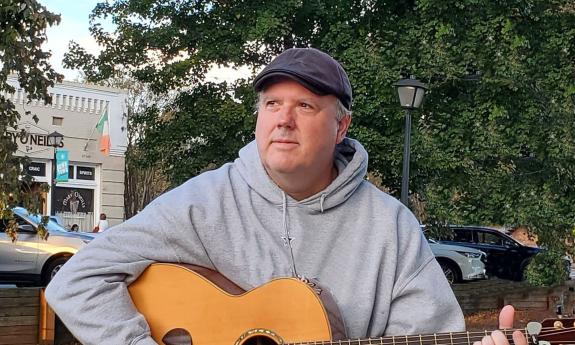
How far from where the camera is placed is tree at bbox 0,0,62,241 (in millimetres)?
8092

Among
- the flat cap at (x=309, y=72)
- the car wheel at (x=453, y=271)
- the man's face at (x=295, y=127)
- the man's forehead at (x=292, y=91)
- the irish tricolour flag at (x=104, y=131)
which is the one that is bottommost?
the car wheel at (x=453, y=271)

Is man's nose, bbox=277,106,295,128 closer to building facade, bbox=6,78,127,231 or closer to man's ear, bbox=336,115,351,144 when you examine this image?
man's ear, bbox=336,115,351,144

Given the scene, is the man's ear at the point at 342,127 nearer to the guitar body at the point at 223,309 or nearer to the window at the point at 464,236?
the guitar body at the point at 223,309

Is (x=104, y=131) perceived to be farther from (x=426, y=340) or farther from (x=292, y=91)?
(x=426, y=340)

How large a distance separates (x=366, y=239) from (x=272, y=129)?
0.48 metres

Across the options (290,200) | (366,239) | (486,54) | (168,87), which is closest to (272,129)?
(290,200)

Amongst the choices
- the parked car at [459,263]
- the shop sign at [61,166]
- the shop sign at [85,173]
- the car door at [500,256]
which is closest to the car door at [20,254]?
the parked car at [459,263]

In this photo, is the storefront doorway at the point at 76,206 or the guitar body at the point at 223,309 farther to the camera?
the storefront doorway at the point at 76,206

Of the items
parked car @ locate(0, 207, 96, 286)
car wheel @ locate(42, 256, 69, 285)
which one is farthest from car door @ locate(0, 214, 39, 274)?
car wheel @ locate(42, 256, 69, 285)

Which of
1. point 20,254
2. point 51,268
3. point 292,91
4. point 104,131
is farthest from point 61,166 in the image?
point 292,91

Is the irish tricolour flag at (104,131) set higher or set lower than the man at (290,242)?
higher

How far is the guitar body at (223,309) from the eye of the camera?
8.25ft

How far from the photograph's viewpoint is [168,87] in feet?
47.8

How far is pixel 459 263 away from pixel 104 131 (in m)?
Result: 13.4
